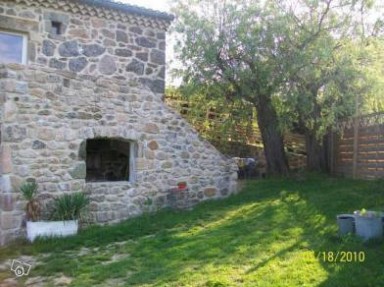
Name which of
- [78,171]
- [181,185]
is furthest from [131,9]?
[78,171]

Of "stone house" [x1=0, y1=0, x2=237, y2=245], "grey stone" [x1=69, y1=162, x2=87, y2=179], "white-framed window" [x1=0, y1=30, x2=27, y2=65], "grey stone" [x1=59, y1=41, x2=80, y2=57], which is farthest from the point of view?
"grey stone" [x1=59, y1=41, x2=80, y2=57]

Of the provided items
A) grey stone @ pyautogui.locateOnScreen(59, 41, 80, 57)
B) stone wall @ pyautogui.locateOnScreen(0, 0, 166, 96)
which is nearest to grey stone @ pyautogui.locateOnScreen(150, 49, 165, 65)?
stone wall @ pyautogui.locateOnScreen(0, 0, 166, 96)

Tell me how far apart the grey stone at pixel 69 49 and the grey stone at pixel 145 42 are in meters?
1.75

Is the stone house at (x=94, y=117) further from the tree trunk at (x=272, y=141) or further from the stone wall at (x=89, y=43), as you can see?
the tree trunk at (x=272, y=141)

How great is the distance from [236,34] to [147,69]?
2.60 m

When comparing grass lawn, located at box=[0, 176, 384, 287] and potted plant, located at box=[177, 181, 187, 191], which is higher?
potted plant, located at box=[177, 181, 187, 191]

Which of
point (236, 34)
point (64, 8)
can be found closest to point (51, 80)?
point (64, 8)

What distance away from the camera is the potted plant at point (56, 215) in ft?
25.3

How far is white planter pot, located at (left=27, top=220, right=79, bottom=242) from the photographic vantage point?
7680 millimetres

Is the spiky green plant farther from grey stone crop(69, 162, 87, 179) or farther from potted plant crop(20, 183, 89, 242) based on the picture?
grey stone crop(69, 162, 87, 179)

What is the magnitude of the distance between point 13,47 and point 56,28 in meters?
1.14

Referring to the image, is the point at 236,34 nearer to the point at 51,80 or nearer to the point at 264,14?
the point at 264,14

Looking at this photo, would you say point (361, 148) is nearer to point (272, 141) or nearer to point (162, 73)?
point (272, 141)

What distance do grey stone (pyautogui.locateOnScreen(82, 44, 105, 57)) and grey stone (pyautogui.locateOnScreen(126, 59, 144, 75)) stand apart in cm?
83
